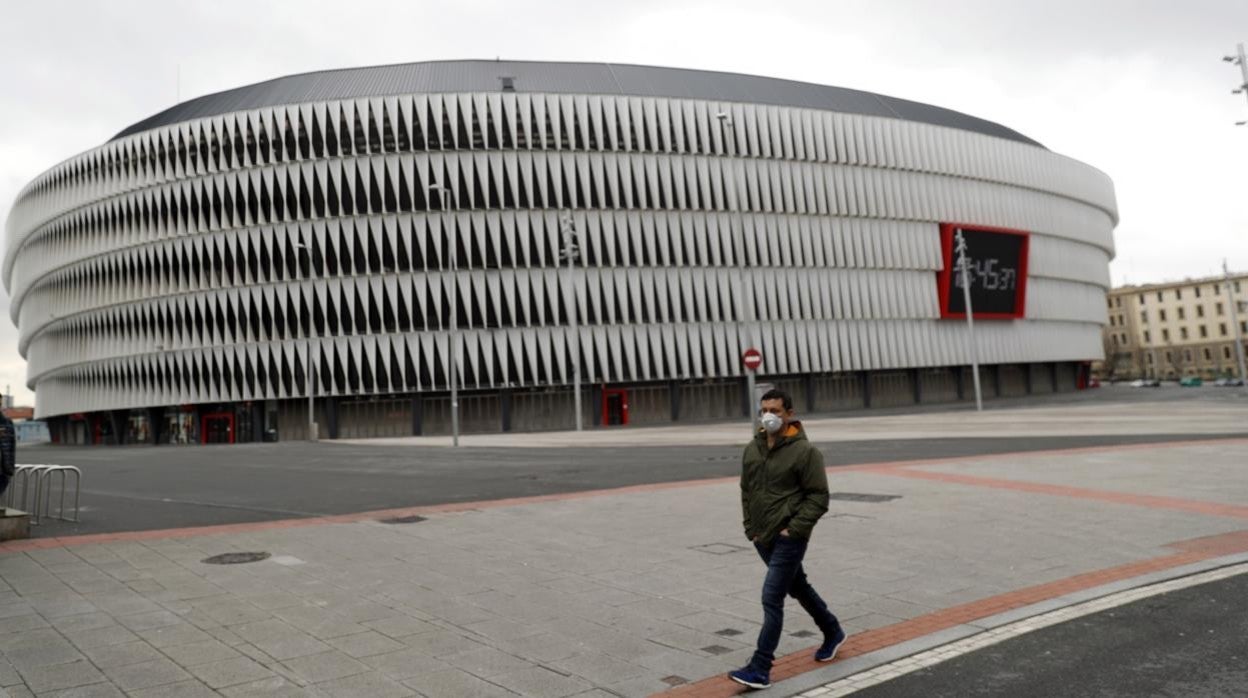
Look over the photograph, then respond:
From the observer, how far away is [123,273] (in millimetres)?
63531

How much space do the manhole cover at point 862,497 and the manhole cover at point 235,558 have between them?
327 inches

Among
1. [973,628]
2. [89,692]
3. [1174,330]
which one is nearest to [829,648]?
[973,628]

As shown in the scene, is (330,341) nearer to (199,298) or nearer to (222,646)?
(199,298)

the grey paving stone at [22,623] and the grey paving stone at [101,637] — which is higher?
the grey paving stone at [22,623]

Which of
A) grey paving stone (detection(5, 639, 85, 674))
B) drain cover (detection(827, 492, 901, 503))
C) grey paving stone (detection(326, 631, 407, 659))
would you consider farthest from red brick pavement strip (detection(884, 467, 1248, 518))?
grey paving stone (detection(5, 639, 85, 674))

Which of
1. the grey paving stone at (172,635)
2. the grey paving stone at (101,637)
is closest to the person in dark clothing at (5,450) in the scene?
the grey paving stone at (101,637)

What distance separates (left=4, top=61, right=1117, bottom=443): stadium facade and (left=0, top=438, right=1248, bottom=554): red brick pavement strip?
3383cm

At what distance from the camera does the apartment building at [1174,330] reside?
122m

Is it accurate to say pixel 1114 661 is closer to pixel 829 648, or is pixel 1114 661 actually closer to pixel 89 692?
pixel 829 648

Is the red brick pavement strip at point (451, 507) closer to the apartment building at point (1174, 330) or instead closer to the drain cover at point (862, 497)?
the drain cover at point (862, 497)

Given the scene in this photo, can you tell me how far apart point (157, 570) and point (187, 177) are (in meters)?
58.5

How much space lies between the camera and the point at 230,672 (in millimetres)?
5754

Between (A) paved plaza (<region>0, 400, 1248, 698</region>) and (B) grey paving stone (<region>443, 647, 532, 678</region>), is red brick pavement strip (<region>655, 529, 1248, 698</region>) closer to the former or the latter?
(A) paved plaza (<region>0, 400, 1248, 698</region>)

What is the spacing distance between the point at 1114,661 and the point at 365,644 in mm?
5195
